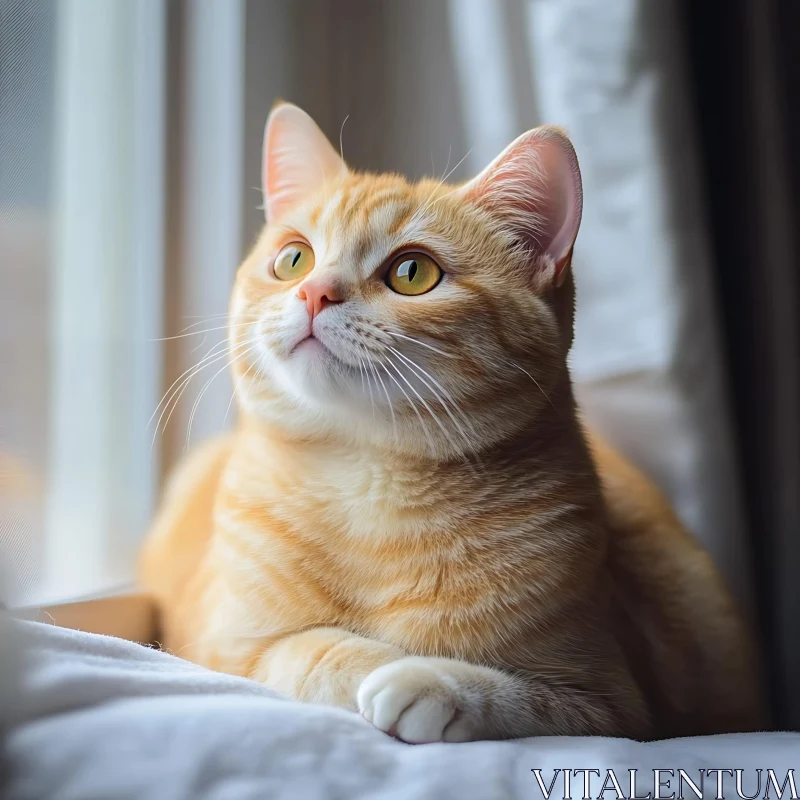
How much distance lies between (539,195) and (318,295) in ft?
1.00

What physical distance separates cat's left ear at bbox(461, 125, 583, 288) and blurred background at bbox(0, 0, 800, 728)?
167 millimetres

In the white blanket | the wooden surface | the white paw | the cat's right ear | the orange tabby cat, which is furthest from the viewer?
the cat's right ear

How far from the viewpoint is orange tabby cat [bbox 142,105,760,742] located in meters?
0.79

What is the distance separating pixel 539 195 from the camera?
92 centimetres

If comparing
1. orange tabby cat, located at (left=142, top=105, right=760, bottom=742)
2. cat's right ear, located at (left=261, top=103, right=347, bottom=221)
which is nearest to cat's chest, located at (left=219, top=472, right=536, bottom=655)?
orange tabby cat, located at (left=142, top=105, right=760, bottom=742)

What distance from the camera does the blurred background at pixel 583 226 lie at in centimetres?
114

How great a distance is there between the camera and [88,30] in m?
A: 1.07

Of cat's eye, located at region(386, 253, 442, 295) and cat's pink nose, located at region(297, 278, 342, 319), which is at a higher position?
cat's eye, located at region(386, 253, 442, 295)

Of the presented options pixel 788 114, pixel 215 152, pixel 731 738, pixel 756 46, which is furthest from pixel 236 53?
pixel 731 738

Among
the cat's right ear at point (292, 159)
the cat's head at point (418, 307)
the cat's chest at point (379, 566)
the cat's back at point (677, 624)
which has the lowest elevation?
the cat's back at point (677, 624)

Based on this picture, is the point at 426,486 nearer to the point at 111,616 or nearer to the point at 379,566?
the point at 379,566

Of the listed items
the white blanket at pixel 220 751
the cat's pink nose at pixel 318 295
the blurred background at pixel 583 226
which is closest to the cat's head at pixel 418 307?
the cat's pink nose at pixel 318 295

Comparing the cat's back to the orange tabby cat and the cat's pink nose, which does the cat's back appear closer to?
the orange tabby cat

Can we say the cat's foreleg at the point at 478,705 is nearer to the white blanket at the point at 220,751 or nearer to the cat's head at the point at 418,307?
the white blanket at the point at 220,751
